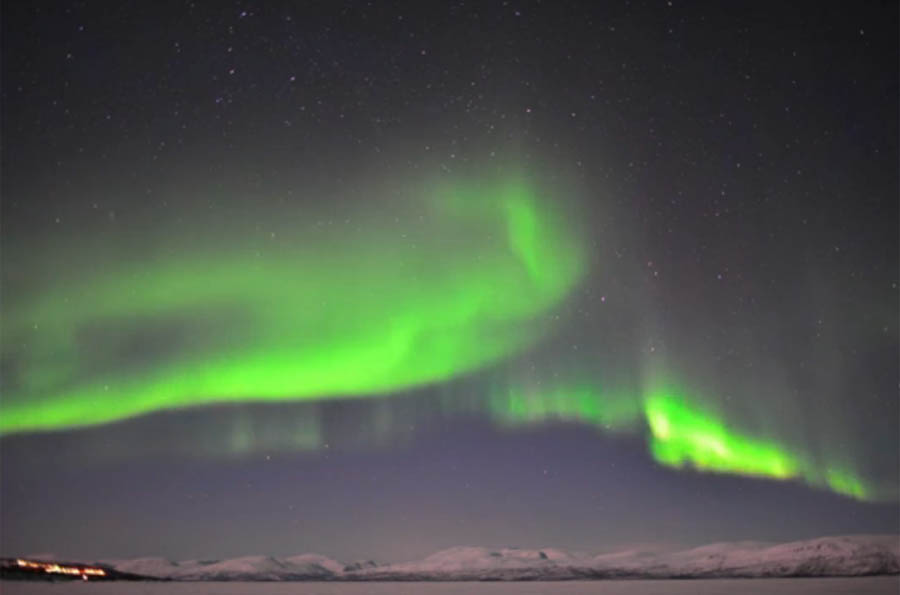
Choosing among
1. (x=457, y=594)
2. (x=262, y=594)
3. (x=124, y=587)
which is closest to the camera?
(x=124, y=587)

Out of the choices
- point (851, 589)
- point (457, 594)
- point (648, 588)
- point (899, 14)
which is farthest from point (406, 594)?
point (899, 14)

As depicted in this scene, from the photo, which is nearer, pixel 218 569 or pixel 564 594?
pixel 218 569

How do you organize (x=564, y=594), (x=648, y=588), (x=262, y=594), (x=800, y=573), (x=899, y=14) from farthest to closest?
(x=564, y=594)
(x=800, y=573)
(x=648, y=588)
(x=262, y=594)
(x=899, y=14)

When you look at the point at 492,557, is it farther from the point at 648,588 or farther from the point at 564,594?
the point at 564,594

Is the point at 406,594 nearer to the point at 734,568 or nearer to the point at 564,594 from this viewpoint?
the point at 564,594

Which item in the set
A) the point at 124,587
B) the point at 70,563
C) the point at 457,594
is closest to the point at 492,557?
the point at 124,587

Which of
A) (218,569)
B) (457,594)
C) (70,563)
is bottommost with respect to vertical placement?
Result: (457,594)

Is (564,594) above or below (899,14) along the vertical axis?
below

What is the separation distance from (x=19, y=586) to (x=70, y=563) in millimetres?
8183

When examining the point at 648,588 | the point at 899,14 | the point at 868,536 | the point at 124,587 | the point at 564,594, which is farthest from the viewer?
the point at 564,594

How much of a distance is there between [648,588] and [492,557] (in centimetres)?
404

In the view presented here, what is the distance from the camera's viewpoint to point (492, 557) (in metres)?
13.9

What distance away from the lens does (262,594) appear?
1342 centimetres

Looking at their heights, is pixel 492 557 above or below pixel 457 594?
above
